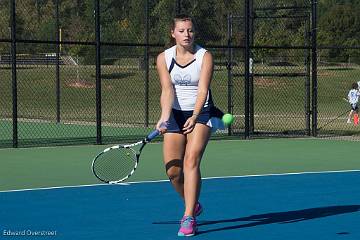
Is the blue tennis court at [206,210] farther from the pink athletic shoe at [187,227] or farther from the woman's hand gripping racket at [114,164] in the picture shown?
the woman's hand gripping racket at [114,164]

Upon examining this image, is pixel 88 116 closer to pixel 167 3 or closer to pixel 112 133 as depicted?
pixel 167 3

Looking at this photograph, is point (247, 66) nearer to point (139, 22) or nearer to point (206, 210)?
point (139, 22)

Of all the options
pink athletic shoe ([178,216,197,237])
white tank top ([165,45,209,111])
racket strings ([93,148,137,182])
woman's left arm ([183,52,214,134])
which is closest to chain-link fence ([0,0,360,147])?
racket strings ([93,148,137,182])

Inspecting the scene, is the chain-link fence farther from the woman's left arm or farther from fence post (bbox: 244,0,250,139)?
the woman's left arm

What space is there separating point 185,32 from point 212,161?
22.8 ft

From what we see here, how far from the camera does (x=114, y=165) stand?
30.3 ft

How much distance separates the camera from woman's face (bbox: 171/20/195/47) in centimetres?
807

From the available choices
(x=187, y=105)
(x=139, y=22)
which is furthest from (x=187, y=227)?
(x=139, y=22)

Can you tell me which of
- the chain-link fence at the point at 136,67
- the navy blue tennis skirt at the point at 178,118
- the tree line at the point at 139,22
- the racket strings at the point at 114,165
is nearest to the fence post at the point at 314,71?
the chain-link fence at the point at 136,67

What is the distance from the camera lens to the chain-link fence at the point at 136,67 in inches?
756

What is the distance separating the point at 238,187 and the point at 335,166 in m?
3.03

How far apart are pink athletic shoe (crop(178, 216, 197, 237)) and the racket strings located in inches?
46.6

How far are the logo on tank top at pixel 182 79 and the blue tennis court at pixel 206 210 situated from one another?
1.34 metres

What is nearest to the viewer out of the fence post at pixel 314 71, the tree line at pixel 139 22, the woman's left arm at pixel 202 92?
the woman's left arm at pixel 202 92
